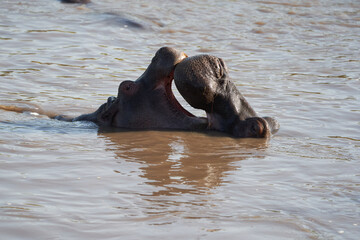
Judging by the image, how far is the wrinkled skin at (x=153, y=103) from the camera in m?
4.83

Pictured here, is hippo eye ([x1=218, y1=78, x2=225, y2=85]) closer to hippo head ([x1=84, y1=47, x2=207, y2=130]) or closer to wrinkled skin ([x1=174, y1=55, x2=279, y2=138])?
wrinkled skin ([x1=174, y1=55, x2=279, y2=138])

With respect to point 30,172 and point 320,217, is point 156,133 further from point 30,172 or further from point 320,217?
point 320,217

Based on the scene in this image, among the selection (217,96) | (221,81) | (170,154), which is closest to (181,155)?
(170,154)

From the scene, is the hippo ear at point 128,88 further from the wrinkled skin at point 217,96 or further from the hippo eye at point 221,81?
the hippo eye at point 221,81

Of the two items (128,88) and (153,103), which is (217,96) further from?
(128,88)

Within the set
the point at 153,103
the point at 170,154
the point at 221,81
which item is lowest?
the point at 170,154

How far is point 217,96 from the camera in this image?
15.6 feet

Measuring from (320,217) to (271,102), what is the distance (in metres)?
3.18

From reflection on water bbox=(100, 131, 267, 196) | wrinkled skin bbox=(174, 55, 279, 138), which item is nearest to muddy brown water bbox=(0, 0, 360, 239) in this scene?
reflection on water bbox=(100, 131, 267, 196)

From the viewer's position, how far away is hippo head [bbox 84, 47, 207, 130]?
4824 mm

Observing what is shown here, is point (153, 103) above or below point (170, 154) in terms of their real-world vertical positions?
above

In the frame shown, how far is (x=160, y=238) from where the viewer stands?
3.04 meters

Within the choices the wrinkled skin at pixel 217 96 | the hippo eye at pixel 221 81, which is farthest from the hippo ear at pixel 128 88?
the hippo eye at pixel 221 81

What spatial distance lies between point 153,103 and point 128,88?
0.22 metres
